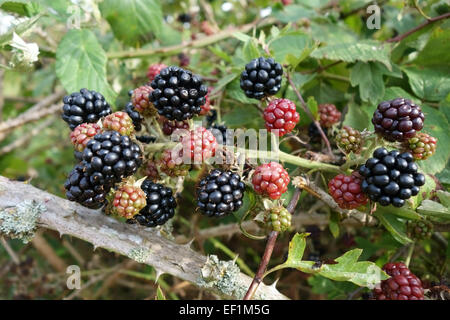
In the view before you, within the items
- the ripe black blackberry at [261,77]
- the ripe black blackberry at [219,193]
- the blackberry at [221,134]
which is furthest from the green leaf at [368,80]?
the ripe black blackberry at [219,193]

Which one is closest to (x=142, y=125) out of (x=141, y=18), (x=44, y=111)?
(x=141, y=18)

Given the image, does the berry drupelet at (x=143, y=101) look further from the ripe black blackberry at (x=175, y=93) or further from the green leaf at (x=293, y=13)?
the green leaf at (x=293, y=13)

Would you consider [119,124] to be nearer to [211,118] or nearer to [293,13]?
[211,118]

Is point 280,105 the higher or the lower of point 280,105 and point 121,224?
the higher

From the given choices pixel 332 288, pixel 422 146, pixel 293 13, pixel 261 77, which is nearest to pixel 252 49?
pixel 261 77

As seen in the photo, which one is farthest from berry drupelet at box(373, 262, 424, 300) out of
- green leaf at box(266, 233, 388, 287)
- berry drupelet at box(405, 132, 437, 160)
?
berry drupelet at box(405, 132, 437, 160)

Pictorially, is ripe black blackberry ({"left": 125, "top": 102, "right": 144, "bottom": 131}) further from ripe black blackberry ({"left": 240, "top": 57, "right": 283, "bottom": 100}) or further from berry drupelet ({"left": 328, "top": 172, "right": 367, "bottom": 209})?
berry drupelet ({"left": 328, "top": 172, "right": 367, "bottom": 209})
